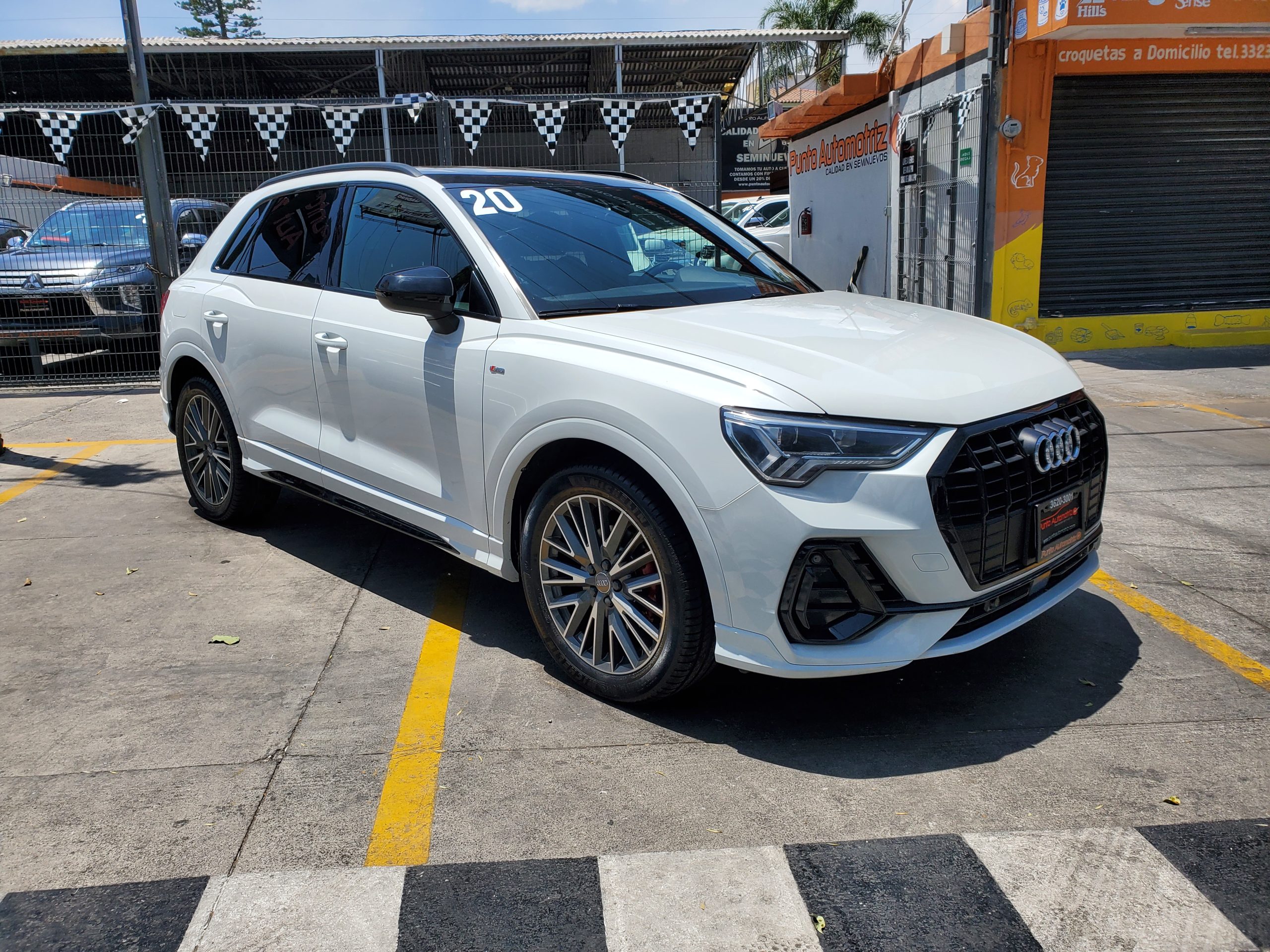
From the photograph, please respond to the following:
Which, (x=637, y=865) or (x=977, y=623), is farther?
(x=977, y=623)

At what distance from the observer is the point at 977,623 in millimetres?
3111

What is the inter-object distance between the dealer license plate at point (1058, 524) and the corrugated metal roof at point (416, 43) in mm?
17260

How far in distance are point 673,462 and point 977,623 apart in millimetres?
1062

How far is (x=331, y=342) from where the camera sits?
4312mm

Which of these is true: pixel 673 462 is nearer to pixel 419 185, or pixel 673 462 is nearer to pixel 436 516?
pixel 436 516

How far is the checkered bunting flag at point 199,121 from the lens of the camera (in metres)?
11.1

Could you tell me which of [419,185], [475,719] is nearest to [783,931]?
[475,719]

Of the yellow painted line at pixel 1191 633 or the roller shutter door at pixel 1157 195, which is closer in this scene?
the yellow painted line at pixel 1191 633

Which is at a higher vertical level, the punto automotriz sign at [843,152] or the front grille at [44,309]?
the punto automotriz sign at [843,152]

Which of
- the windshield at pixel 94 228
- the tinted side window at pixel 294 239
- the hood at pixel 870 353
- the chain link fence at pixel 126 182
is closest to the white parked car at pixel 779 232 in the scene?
the chain link fence at pixel 126 182

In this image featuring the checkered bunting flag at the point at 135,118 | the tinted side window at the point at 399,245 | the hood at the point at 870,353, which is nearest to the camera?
the hood at the point at 870,353

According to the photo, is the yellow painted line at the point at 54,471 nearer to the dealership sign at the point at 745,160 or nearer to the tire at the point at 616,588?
the tire at the point at 616,588

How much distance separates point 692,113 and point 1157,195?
572 centimetres

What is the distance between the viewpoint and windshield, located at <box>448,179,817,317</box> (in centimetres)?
379
